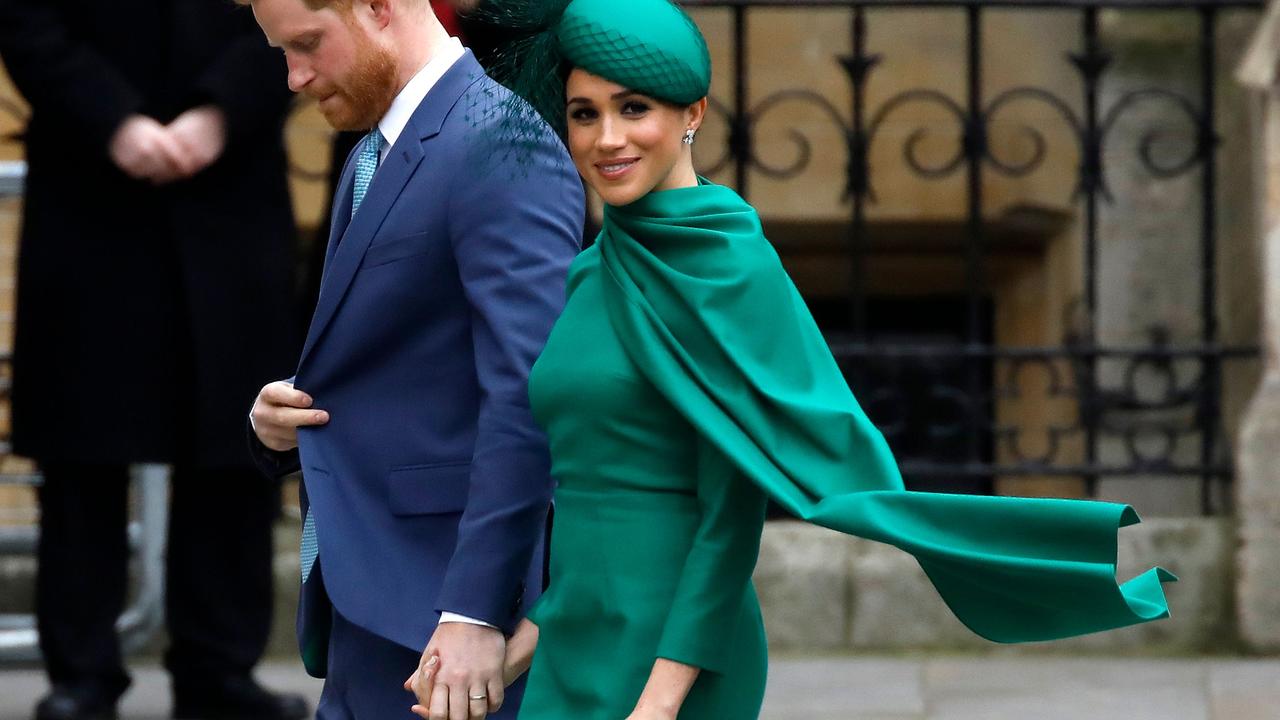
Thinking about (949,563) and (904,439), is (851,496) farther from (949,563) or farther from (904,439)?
(904,439)

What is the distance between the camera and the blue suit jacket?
274 cm

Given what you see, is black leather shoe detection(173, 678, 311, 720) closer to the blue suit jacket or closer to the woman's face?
the blue suit jacket

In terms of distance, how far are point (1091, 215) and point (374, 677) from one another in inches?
149

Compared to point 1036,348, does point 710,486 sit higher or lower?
higher

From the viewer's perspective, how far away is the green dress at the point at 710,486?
96.3 inches

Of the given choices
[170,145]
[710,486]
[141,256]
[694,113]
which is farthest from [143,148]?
[710,486]

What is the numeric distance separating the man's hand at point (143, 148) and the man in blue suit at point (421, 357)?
1.99 metres

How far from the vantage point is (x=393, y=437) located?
9.37ft

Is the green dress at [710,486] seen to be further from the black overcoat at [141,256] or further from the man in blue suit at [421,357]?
the black overcoat at [141,256]

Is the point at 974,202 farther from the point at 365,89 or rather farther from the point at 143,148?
the point at 365,89

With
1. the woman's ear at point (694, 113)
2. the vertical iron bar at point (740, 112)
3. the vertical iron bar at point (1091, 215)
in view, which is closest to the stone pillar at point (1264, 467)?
the vertical iron bar at point (1091, 215)

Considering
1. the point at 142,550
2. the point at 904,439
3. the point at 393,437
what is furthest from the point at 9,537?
the point at 393,437

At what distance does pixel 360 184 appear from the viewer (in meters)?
2.97

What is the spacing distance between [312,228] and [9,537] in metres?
1.76
